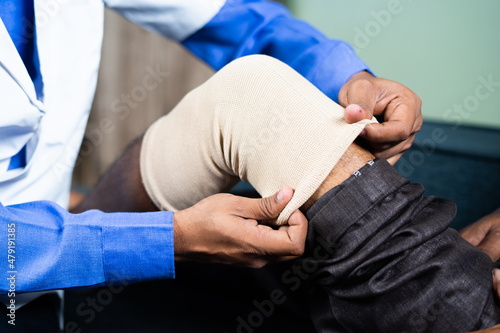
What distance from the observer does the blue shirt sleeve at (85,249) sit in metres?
0.53

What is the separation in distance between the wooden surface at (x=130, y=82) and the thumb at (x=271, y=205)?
1.26m

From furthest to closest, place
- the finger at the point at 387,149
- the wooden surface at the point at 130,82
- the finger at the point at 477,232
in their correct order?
the wooden surface at the point at 130,82
the finger at the point at 477,232
the finger at the point at 387,149

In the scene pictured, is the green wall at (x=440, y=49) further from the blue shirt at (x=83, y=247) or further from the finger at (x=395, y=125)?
the blue shirt at (x=83, y=247)

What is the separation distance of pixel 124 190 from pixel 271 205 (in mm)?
378

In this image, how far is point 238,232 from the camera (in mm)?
510

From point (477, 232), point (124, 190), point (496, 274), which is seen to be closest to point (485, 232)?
point (477, 232)

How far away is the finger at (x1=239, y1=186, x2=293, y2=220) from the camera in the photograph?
1.62ft

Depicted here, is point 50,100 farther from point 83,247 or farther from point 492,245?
point 492,245

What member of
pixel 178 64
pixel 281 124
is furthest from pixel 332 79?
pixel 178 64

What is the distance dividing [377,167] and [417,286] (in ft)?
0.42

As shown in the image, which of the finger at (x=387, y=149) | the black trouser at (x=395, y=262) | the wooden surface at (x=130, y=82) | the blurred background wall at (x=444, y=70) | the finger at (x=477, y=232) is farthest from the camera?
the wooden surface at (x=130, y=82)

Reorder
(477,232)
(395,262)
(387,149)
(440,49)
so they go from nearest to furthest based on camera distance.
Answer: (395,262) → (387,149) → (477,232) → (440,49)

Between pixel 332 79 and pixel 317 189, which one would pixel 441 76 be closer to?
pixel 332 79

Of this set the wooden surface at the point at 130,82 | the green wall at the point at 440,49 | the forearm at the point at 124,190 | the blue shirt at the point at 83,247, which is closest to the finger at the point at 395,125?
the blue shirt at the point at 83,247
